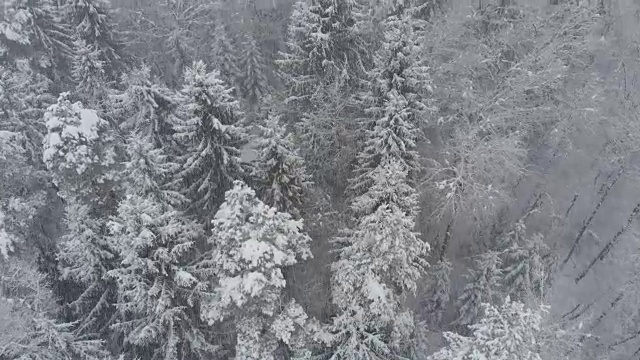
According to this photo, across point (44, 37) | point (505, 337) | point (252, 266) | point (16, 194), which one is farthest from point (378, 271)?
point (44, 37)

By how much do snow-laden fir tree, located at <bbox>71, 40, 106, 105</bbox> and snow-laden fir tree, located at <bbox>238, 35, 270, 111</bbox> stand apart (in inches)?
424

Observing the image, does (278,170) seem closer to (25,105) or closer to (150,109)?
(150,109)

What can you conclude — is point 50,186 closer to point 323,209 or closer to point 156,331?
point 156,331

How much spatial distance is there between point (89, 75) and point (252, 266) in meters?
18.4

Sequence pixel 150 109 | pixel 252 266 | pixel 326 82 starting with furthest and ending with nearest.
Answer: pixel 326 82
pixel 150 109
pixel 252 266

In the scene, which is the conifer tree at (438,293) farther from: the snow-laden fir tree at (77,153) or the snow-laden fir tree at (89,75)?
the snow-laden fir tree at (89,75)

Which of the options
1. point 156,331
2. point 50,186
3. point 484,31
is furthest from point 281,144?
point 484,31

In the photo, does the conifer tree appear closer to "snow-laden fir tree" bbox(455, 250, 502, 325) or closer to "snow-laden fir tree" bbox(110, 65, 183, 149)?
"snow-laden fir tree" bbox(455, 250, 502, 325)

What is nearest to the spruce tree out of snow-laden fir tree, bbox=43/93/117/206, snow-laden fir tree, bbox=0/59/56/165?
snow-laden fir tree, bbox=43/93/117/206

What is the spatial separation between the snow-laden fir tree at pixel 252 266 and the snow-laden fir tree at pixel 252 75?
65.9 ft

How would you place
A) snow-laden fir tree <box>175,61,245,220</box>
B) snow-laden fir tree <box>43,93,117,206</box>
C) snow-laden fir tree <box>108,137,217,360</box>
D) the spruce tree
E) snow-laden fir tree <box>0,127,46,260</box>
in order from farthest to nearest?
1. snow-laden fir tree <box>0,127,46,260</box>
2. the spruce tree
3. snow-laden fir tree <box>43,93,117,206</box>
4. snow-laden fir tree <box>175,61,245,220</box>
5. snow-laden fir tree <box>108,137,217,360</box>

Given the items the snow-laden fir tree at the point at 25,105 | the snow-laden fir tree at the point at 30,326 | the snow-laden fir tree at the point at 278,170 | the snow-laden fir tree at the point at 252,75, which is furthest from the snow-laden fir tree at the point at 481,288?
the snow-laden fir tree at the point at 25,105

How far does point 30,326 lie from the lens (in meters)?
18.2

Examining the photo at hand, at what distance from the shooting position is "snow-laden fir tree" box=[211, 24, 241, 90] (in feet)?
112
